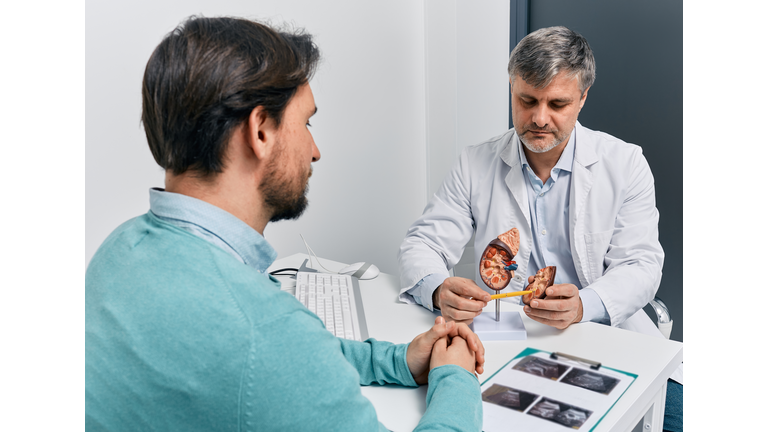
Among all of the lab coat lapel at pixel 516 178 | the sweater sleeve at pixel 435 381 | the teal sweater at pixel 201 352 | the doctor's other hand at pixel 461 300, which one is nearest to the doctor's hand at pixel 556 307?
the doctor's other hand at pixel 461 300

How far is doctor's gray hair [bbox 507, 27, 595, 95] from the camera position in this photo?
5.60 feet

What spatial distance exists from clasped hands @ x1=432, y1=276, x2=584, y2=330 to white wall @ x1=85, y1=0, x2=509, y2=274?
1256mm

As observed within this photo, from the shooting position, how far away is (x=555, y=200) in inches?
73.4

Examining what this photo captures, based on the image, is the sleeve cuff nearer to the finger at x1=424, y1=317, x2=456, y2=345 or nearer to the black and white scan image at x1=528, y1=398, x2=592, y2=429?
the finger at x1=424, y1=317, x2=456, y2=345

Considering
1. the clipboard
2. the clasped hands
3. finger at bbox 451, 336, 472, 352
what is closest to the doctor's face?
the clasped hands

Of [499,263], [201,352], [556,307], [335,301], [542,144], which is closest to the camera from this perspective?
[201,352]

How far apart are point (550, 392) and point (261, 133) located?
0.74m

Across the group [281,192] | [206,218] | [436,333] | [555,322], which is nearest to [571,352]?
[555,322]

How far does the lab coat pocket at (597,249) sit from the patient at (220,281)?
0.98m

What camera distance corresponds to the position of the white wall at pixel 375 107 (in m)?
2.05

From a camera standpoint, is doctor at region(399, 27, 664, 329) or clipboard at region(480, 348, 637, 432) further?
doctor at region(399, 27, 664, 329)

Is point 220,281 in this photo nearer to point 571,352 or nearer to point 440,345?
point 440,345

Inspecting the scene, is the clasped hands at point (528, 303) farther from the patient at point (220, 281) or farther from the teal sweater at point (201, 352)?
the teal sweater at point (201, 352)

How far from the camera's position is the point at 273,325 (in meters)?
0.69
